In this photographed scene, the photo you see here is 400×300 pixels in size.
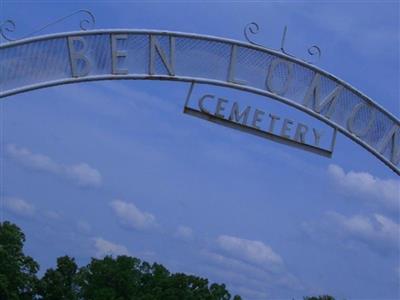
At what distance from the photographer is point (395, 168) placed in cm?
1221

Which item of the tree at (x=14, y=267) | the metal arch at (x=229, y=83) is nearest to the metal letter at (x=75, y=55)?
the metal arch at (x=229, y=83)

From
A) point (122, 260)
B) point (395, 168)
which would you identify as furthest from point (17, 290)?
point (395, 168)

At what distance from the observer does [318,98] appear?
1173 centimetres

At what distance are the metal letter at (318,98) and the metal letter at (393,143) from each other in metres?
0.90

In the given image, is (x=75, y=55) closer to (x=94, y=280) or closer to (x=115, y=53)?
(x=115, y=53)

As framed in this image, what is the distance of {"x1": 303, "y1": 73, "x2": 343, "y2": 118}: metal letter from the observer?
1167 centimetres

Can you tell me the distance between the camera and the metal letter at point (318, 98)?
11.7 m

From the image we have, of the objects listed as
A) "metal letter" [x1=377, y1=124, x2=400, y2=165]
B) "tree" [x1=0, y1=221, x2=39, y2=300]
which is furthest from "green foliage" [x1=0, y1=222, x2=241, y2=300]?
"metal letter" [x1=377, y1=124, x2=400, y2=165]

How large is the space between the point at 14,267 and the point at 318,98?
107ft

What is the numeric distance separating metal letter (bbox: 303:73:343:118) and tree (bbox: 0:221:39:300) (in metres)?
31.3

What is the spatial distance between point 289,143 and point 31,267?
34.2 metres

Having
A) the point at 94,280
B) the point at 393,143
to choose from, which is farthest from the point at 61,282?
the point at 393,143

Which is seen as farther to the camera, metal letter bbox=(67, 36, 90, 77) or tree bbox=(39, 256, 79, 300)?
tree bbox=(39, 256, 79, 300)

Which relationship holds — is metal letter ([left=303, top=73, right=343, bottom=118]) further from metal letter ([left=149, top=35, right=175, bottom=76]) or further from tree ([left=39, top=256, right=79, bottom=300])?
tree ([left=39, top=256, right=79, bottom=300])
